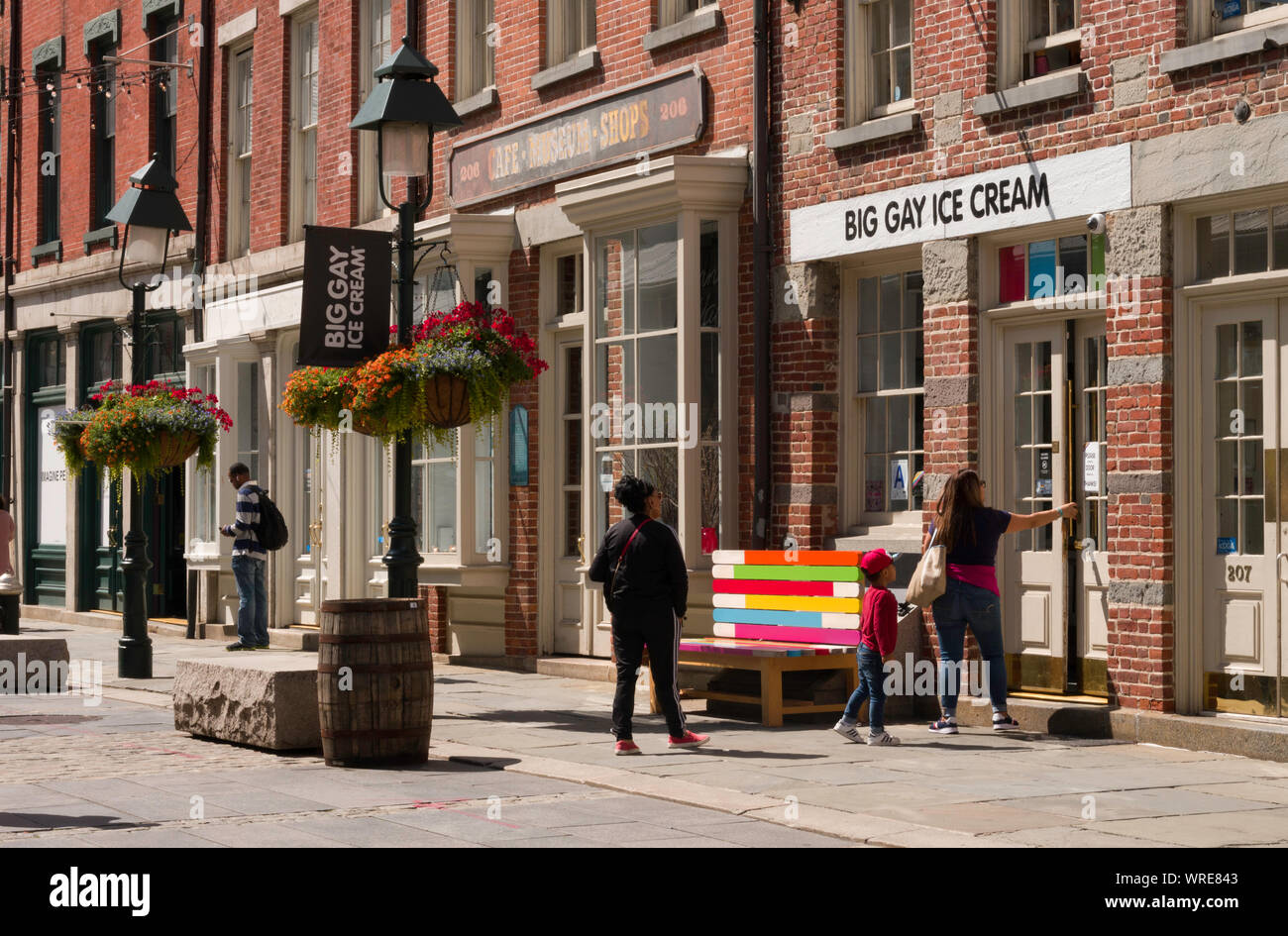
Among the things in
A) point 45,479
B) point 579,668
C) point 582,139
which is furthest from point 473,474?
point 45,479

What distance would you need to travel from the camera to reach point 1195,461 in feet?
37.0

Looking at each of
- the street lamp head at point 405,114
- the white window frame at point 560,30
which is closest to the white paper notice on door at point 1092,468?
the street lamp head at point 405,114

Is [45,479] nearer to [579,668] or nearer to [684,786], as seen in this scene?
[579,668]

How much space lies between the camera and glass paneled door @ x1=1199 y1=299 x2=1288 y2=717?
35.5 feet

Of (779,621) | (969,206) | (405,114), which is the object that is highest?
(405,114)

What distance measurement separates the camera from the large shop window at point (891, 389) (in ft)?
43.9

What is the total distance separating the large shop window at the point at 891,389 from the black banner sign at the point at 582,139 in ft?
7.58

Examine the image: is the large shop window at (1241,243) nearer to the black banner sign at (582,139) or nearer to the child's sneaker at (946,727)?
the child's sneaker at (946,727)

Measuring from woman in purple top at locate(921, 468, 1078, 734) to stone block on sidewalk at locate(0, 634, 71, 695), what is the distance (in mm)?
7193

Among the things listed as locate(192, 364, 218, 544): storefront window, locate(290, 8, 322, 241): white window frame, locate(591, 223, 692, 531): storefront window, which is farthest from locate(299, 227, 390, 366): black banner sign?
locate(192, 364, 218, 544): storefront window

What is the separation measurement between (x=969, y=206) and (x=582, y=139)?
4.69 metres

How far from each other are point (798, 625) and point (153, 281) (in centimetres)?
1293

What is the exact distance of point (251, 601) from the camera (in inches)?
727
